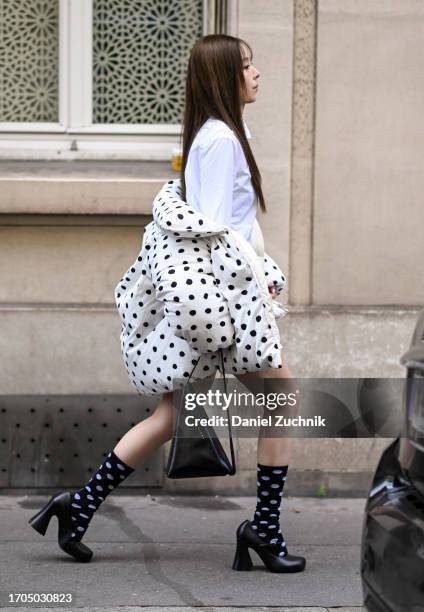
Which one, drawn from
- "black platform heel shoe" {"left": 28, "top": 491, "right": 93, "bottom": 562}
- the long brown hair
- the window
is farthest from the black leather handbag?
the window

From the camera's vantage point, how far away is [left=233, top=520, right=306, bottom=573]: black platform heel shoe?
4.79 meters

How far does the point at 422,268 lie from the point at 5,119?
2.37 meters

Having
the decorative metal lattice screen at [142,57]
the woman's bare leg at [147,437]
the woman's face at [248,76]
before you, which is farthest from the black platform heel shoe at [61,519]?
the decorative metal lattice screen at [142,57]

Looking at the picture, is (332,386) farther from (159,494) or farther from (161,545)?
(161,545)

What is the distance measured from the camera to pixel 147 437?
479 centimetres

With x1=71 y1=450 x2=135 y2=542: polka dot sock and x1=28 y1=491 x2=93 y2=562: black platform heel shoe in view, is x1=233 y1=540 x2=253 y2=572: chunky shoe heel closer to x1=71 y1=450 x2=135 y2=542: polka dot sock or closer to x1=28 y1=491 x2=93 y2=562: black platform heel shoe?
x1=71 y1=450 x2=135 y2=542: polka dot sock

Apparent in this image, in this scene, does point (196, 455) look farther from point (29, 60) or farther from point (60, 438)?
point (29, 60)

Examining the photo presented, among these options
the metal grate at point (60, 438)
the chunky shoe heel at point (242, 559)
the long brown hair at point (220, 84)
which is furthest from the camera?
the metal grate at point (60, 438)

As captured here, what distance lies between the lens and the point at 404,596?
10.1 feet

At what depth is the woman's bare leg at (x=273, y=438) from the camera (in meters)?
4.73

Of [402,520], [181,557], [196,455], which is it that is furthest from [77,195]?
[402,520]

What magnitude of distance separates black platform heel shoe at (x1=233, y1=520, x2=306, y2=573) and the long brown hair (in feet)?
4.17

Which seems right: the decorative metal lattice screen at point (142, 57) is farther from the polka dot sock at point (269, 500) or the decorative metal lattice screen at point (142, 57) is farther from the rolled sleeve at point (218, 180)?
the polka dot sock at point (269, 500)

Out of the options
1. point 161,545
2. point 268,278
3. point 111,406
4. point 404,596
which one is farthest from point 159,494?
point 404,596
